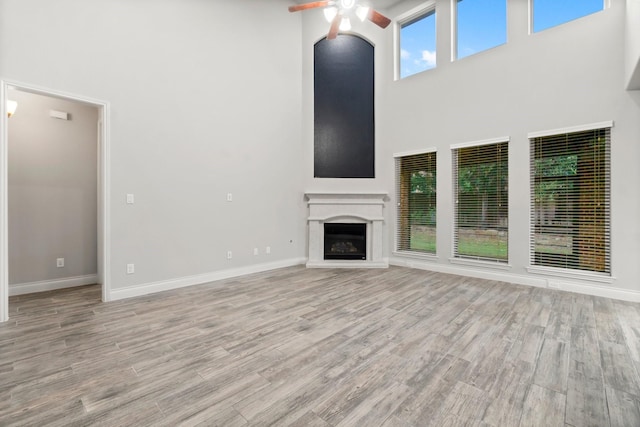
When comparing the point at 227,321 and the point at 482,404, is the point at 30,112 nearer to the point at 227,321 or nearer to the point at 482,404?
the point at 227,321

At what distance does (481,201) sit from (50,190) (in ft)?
22.3

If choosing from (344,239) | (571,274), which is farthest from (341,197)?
(571,274)

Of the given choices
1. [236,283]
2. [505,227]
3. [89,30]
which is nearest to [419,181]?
[505,227]

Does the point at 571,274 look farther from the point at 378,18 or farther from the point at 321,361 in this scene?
the point at 378,18

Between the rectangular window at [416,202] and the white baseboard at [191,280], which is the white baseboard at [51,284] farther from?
the rectangular window at [416,202]

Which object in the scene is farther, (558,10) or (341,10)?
(558,10)

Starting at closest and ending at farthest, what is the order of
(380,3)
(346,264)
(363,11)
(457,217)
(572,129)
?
(363,11) < (572,129) < (457,217) < (346,264) < (380,3)

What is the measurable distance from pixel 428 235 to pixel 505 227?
1314 mm

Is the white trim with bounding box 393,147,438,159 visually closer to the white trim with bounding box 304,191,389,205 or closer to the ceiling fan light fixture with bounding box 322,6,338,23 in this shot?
the white trim with bounding box 304,191,389,205

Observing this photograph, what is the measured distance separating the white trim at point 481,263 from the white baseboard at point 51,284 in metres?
6.08

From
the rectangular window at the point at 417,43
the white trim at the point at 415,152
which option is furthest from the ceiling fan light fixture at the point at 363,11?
the white trim at the point at 415,152

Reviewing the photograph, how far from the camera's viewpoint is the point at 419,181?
5758 millimetres

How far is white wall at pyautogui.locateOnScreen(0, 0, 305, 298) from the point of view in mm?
3400

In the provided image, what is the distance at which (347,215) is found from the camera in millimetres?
5957
